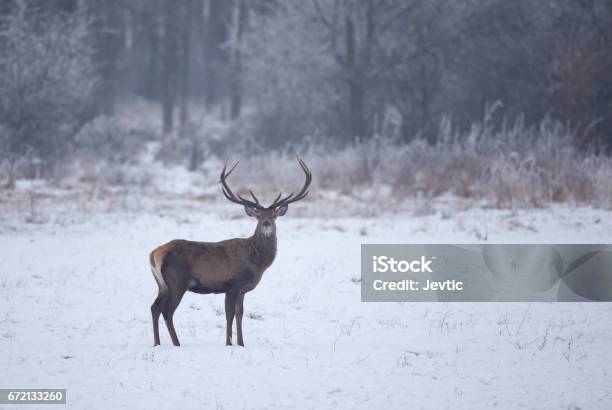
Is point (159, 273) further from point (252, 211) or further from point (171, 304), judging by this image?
point (252, 211)

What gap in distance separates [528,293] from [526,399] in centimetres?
388

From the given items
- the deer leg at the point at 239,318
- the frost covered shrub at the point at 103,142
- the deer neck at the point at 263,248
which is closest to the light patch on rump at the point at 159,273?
the deer leg at the point at 239,318

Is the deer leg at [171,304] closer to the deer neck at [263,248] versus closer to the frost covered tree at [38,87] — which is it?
the deer neck at [263,248]

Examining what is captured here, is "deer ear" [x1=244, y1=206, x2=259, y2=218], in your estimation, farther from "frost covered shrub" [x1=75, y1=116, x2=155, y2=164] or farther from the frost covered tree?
"frost covered shrub" [x1=75, y1=116, x2=155, y2=164]

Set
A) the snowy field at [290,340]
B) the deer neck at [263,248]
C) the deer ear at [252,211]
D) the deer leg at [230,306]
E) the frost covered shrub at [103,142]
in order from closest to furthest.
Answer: the snowy field at [290,340], the deer leg at [230,306], the deer neck at [263,248], the deer ear at [252,211], the frost covered shrub at [103,142]

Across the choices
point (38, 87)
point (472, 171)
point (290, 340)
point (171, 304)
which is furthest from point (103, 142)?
point (171, 304)

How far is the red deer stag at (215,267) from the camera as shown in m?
6.45

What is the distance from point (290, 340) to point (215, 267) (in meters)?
1.20

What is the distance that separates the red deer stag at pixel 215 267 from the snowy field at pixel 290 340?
0.38 m

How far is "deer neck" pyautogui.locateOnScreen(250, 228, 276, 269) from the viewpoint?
6965 millimetres

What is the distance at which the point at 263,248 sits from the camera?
7.01 m

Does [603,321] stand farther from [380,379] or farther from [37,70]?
[37,70]

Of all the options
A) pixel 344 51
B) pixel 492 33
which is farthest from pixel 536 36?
pixel 344 51

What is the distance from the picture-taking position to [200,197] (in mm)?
17062
